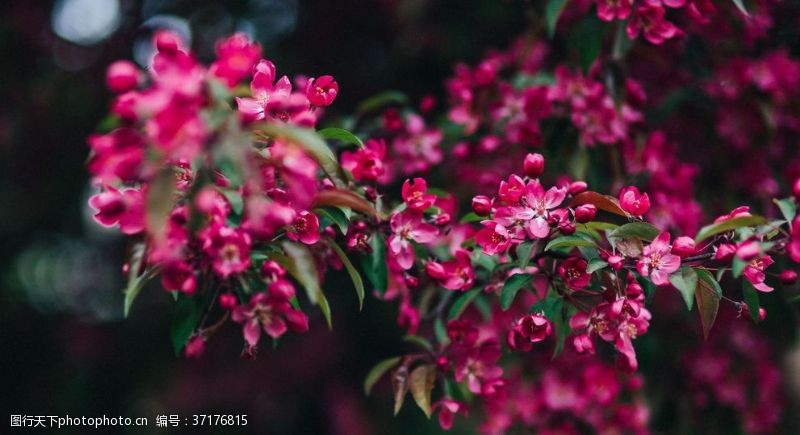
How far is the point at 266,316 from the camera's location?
39.0 inches

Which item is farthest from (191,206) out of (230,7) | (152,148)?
(230,7)

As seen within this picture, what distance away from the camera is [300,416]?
3.29 m

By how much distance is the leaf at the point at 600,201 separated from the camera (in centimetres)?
104

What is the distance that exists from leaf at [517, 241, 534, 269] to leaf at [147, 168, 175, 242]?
1.72 feet

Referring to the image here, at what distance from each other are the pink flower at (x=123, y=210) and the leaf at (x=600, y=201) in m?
0.63

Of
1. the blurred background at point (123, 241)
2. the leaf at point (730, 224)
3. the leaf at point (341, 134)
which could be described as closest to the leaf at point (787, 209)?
the leaf at point (730, 224)

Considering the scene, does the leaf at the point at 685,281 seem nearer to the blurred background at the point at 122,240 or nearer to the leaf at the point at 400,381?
the leaf at the point at 400,381

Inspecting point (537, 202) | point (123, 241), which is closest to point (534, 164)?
point (537, 202)

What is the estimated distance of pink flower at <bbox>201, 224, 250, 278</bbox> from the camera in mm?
854

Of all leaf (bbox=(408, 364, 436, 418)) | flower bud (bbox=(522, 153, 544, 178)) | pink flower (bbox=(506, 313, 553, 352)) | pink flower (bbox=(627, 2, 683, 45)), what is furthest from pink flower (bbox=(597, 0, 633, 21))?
leaf (bbox=(408, 364, 436, 418))

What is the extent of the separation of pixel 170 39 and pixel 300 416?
8.80 feet

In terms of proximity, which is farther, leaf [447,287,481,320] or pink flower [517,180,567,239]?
leaf [447,287,481,320]

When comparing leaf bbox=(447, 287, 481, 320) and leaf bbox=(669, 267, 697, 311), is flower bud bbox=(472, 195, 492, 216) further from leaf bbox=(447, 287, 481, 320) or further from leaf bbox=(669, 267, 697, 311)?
leaf bbox=(669, 267, 697, 311)

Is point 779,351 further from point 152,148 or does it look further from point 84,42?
point 84,42
